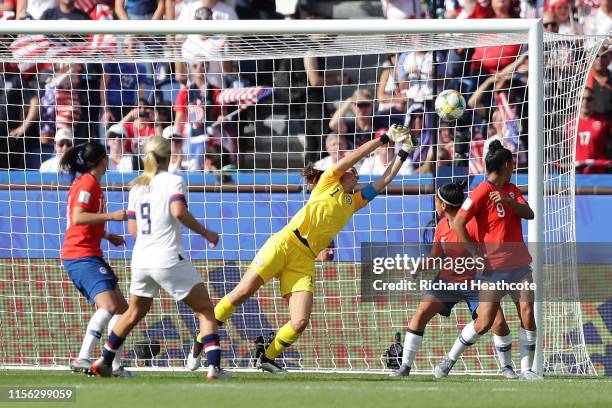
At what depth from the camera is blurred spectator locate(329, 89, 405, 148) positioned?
1313 cm

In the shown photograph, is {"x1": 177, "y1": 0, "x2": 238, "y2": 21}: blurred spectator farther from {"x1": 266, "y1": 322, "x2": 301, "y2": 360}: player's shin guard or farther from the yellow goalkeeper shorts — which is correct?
{"x1": 266, "y1": 322, "x2": 301, "y2": 360}: player's shin guard

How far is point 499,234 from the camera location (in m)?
9.95

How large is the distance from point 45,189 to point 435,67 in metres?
4.50

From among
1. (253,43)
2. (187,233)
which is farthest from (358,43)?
(187,233)

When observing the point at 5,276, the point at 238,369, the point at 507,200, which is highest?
the point at 507,200

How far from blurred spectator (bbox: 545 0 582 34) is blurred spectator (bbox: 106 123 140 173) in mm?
5178

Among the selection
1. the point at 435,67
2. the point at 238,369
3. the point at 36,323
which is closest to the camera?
the point at 238,369

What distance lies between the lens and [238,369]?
10969 millimetres

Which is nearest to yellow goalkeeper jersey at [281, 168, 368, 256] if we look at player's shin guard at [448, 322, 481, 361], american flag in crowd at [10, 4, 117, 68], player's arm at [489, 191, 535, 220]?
player's arm at [489, 191, 535, 220]

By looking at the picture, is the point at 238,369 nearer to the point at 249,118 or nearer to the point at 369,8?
Result: the point at 249,118

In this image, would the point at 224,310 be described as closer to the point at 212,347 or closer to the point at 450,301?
the point at 212,347

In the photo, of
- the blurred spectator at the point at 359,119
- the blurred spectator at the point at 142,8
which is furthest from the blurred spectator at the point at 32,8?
the blurred spectator at the point at 359,119

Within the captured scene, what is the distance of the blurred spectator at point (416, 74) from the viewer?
42.6 ft

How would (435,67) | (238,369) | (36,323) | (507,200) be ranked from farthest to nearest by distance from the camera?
(435,67) < (36,323) < (238,369) < (507,200)
